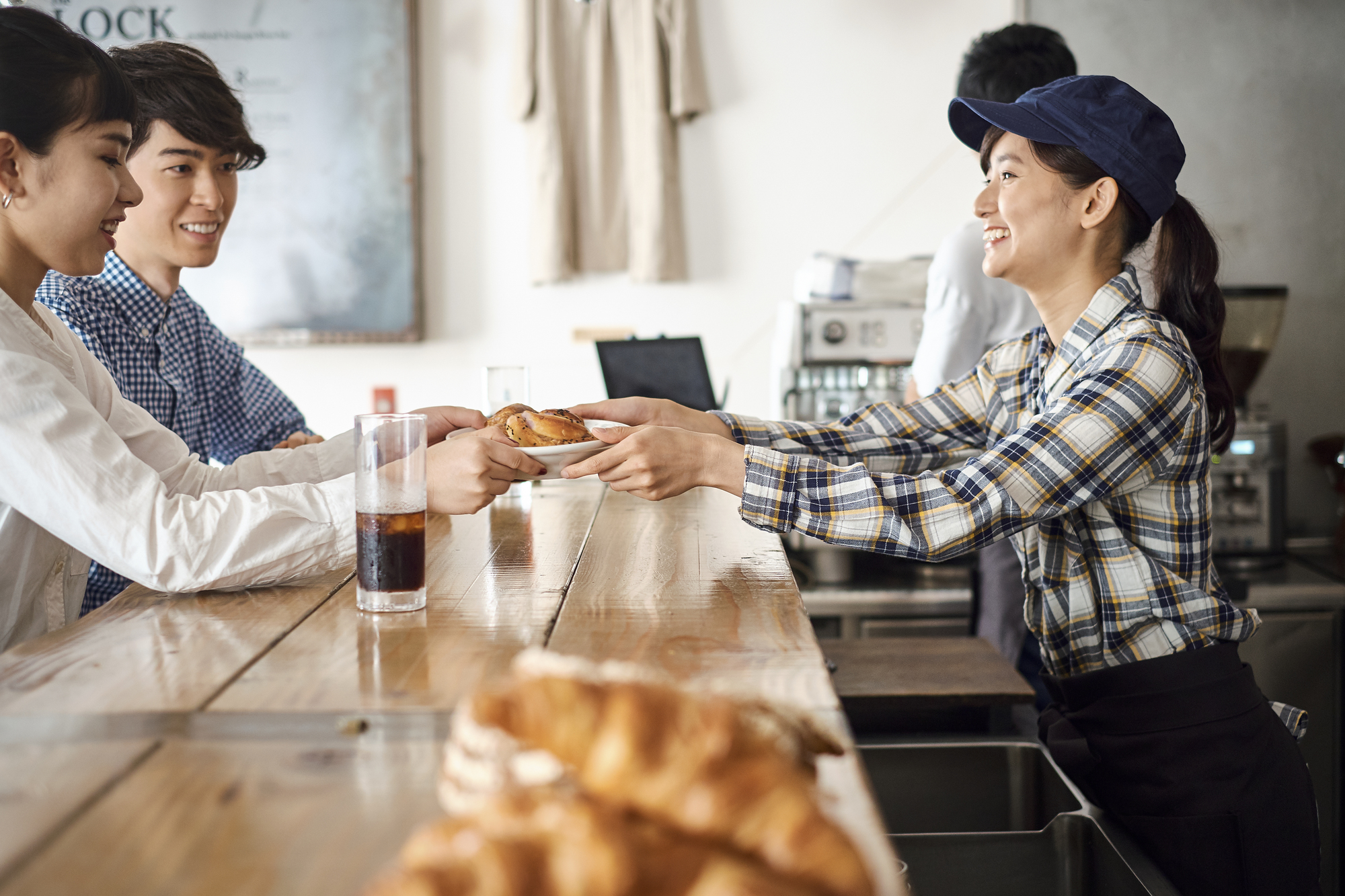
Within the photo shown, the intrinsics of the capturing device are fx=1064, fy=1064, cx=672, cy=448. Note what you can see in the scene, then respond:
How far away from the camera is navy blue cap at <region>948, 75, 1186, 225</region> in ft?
5.04

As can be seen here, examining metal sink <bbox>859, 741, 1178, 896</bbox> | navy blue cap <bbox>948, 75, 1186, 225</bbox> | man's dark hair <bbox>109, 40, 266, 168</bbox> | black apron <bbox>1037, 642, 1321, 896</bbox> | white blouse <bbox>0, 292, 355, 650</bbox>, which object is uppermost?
man's dark hair <bbox>109, 40, 266, 168</bbox>

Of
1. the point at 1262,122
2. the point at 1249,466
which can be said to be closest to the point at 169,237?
the point at 1249,466

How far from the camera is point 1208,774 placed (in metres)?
1.45

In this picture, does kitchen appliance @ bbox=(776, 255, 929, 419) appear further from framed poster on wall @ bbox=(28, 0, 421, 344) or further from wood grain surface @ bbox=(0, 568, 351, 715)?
wood grain surface @ bbox=(0, 568, 351, 715)

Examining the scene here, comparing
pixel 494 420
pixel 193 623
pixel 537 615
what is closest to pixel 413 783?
pixel 537 615

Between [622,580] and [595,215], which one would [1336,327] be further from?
[622,580]

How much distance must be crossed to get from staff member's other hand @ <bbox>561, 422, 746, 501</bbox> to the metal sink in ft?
2.15

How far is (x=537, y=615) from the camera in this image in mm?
1102

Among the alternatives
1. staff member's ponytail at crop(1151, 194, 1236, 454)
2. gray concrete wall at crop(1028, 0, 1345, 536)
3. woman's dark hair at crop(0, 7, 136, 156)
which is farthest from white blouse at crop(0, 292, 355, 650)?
gray concrete wall at crop(1028, 0, 1345, 536)

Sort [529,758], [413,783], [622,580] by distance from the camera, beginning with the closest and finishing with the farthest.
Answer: [529,758]
[413,783]
[622,580]

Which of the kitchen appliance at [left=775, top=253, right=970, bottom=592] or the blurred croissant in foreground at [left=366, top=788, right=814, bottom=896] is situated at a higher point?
the kitchen appliance at [left=775, top=253, right=970, bottom=592]

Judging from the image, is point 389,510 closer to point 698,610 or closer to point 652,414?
point 698,610

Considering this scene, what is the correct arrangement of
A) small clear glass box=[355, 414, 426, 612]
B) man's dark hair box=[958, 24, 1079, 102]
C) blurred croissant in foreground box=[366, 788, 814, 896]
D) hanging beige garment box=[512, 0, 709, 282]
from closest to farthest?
blurred croissant in foreground box=[366, 788, 814, 896]
small clear glass box=[355, 414, 426, 612]
man's dark hair box=[958, 24, 1079, 102]
hanging beige garment box=[512, 0, 709, 282]

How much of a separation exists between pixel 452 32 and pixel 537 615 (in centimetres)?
299
